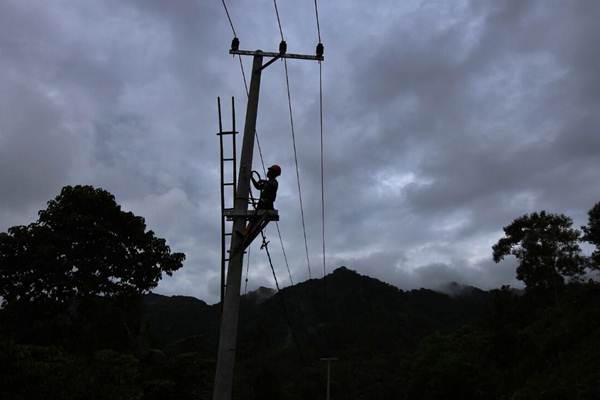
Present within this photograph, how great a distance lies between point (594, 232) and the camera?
44.2m

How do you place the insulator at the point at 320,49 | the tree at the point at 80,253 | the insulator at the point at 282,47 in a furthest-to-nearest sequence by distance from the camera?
the tree at the point at 80,253
the insulator at the point at 320,49
the insulator at the point at 282,47

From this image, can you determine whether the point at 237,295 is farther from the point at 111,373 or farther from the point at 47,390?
the point at 111,373

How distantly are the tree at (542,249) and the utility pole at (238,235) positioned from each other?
147ft

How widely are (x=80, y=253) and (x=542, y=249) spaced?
4039 cm

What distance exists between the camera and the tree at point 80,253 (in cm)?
2288

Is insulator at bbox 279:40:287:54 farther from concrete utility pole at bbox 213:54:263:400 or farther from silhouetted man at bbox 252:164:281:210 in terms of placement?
silhouetted man at bbox 252:164:281:210

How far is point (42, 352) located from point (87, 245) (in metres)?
9.41

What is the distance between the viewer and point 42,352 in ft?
51.9

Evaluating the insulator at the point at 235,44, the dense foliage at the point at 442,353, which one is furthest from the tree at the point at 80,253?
the insulator at the point at 235,44

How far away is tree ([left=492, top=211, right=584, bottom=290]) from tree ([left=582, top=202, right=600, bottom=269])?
1010 mm

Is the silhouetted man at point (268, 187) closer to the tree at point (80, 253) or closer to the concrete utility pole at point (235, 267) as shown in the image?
the concrete utility pole at point (235, 267)

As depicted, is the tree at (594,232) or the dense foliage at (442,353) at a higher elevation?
the tree at (594,232)

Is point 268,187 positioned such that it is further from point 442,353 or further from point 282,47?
point 442,353

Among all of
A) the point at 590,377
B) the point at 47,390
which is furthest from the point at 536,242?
the point at 47,390
